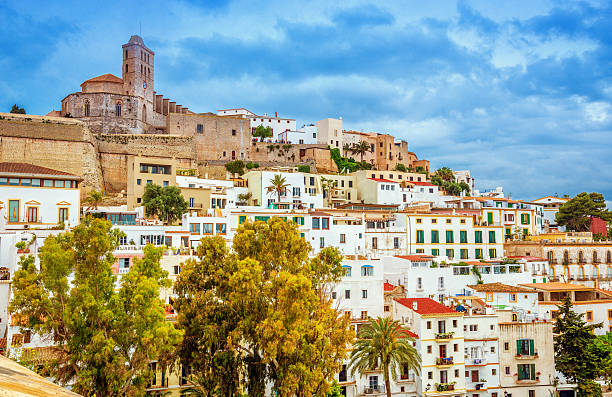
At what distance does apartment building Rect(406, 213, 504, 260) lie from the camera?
42.7 m

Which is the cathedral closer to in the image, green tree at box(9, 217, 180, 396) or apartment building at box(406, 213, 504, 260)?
apartment building at box(406, 213, 504, 260)

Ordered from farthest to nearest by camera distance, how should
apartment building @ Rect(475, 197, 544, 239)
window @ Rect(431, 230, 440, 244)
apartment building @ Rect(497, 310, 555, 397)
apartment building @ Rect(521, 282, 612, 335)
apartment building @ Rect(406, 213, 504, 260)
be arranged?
apartment building @ Rect(475, 197, 544, 239)
window @ Rect(431, 230, 440, 244)
apartment building @ Rect(406, 213, 504, 260)
apartment building @ Rect(521, 282, 612, 335)
apartment building @ Rect(497, 310, 555, 397)

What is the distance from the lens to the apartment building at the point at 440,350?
93.0ft

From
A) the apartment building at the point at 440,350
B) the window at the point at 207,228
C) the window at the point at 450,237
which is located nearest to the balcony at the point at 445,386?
the apartment building at the point at 440,350

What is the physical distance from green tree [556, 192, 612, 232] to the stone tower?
58.9 metres

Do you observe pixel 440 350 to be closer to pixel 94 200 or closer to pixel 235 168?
pixel 94 200

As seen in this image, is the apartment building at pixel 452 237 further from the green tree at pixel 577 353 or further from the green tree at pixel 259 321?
the green tree at pixel 259 321

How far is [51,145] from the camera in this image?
57.2 m

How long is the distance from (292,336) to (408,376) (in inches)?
535

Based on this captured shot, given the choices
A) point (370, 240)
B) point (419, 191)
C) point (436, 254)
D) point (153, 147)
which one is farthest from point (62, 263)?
point (153, 147)

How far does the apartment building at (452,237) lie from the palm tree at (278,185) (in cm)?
1334

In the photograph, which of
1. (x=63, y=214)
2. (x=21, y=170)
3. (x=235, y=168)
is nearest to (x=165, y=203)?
(x=63, y=214)

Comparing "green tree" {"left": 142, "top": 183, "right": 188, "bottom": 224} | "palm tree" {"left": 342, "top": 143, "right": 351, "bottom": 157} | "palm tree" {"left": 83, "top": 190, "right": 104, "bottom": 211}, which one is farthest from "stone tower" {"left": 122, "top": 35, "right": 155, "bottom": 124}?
"green tree" {"left": 142, "top": 183, "right": 188, "bottom": 224}

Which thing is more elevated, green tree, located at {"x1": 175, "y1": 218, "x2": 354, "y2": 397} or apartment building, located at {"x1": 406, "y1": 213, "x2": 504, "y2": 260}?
apartment building, located at {"x1": 406, "y1": 213, "x2": 504, "y2": 260}
